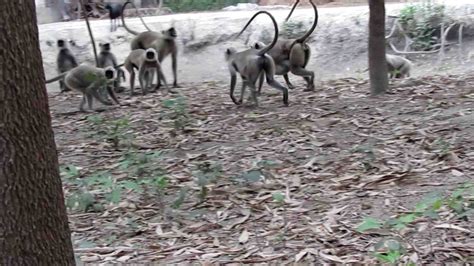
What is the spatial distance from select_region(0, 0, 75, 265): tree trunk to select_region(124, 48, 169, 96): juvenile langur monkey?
8.68 m

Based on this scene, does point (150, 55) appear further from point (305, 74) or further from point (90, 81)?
point (305, 74)

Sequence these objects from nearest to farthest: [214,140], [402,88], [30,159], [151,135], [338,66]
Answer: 1. [30,159]
2. [214,140]
3. [151,135]
4. [402,88]
5. [338,66]

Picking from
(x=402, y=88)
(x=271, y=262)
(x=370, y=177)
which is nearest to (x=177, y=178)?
(x=370, y=177)

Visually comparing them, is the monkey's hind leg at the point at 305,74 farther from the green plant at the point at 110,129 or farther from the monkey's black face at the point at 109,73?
the green plant at the point at 110,129

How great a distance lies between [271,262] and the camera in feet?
14.5

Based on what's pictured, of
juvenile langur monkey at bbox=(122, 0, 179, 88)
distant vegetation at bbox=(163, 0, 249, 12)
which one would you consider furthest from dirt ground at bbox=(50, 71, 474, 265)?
distant vegetation at bbox=(163, 0, 249, 12)

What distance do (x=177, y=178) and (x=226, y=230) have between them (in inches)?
Result: 57.2

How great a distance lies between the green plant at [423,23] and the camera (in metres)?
16.3

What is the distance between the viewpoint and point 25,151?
9.53 feet

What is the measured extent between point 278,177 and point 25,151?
3.48 m

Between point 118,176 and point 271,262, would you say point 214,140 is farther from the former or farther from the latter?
point 271,262

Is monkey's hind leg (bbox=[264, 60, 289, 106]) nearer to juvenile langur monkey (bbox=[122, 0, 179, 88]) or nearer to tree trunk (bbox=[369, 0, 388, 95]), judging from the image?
tree trunk (bbox=[369, 0, 388, 95])

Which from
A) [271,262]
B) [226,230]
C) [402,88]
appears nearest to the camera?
[271,262]

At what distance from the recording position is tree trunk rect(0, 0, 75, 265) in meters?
2.86
